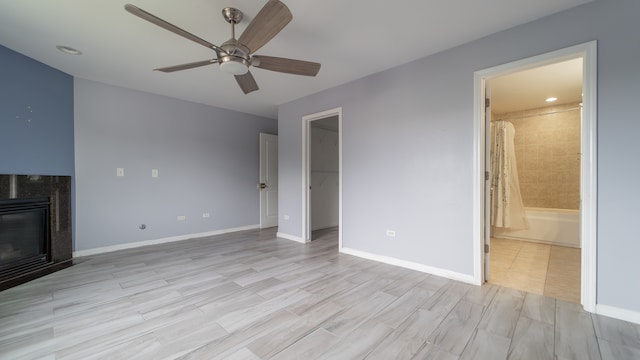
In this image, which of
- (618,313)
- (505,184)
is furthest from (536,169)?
(618,313)

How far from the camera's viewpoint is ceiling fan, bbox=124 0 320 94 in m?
1.56

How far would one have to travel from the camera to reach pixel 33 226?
2.98 meters

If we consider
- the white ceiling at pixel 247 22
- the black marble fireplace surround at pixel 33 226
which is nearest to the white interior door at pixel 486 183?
the white ceiling at pixel 247 22

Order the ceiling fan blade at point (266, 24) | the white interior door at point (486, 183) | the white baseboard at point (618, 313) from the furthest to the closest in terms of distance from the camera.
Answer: the white interior door at point (486, 183), the white baseboard at point (618, 313), the ceiling fan blade at point (266, 24)

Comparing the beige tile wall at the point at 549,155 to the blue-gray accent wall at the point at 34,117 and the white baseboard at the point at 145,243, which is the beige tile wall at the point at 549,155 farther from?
the blue-gray accent wall at the point at 34,117

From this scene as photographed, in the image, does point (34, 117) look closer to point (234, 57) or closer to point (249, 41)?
point (234, 57)

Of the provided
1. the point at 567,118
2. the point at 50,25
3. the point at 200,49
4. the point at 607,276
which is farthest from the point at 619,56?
the point at 50,25

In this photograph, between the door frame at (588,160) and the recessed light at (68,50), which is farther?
the recessed light at (68,50)

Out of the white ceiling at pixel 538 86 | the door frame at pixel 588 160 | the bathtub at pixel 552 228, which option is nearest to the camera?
the door frame at pixel 588 160

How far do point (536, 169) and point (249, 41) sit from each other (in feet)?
18.5

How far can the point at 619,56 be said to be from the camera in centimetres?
195

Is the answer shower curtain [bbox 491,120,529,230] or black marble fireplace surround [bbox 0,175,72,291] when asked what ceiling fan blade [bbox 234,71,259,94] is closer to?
black marble fireplace surround [bbox 0,175,72,291]

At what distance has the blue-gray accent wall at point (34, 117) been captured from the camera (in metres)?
2.77

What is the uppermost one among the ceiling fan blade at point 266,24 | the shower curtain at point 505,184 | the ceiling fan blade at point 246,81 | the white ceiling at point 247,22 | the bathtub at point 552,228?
the white ceiling at point 247,22
